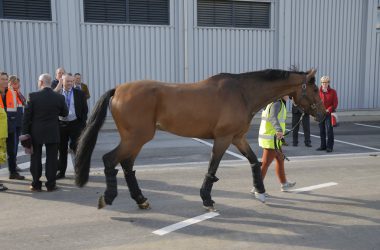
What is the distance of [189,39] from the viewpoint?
1446 cm

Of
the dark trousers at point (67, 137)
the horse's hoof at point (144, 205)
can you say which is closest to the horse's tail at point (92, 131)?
the horse's hoof at point (144, 205)

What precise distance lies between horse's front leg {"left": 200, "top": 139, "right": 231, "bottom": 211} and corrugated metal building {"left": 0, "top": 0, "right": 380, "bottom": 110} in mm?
9652

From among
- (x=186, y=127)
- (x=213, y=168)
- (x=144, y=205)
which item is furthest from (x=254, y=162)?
(x=144, y=205)

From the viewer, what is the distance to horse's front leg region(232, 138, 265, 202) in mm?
5383

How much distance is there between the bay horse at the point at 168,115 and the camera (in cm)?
484

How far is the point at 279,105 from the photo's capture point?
19.2 ft

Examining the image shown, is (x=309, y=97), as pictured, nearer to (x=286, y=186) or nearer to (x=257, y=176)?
(x=257, y=176)

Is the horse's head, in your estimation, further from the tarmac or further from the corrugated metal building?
the corrugated metal building

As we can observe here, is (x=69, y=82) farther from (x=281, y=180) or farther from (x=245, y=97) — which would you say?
(x=281, y=180)

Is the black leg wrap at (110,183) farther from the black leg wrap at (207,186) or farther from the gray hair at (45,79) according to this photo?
the gray hair at (45,79)

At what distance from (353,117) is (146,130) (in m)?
14.0

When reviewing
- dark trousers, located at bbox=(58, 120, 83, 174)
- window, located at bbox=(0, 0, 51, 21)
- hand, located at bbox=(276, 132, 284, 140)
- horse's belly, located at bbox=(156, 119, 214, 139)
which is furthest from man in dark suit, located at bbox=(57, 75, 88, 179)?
window, located at bbox=(0, 0, 51, 21)

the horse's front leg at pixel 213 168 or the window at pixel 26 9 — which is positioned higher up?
the window at pixel 26 9

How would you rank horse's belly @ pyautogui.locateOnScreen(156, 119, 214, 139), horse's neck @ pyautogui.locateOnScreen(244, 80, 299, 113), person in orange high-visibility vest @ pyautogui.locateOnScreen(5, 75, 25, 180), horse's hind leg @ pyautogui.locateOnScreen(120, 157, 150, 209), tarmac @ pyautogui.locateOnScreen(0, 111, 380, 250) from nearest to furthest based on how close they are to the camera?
tarmac @ pyautogui.locateOnScreen(0, 111, 380, 250) → horse's belly @ pyautogui.locateOnScreen(156, 119, 214, 139) → horse's hind leg @ pyautogui.locateOnScreen(120, 157, 150, 209) → horse's neck @ pyautogui.locateOnScreen(244, 80, 299, 113) → person in orange high-visibility vest @ pyautogui.locateOnScreen(5, 75, 25, 180)
